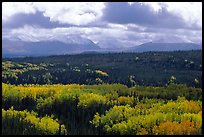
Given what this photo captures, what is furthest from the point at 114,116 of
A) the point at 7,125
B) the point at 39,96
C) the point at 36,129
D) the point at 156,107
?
the point at 39,96

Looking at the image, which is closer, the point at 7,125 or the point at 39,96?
the point at 7,125

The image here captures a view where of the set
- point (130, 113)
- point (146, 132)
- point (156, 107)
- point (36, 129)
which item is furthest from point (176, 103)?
point (36, 129)

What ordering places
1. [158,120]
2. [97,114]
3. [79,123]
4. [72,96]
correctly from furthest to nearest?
[72,96] < [97,114] < [79,123] < [158,120]

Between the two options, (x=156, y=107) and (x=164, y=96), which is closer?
(x=156, y=107)

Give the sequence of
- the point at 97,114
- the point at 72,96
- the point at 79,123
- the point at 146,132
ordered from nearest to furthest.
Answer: the point at 146,132 → the point at 79,123 → the point at 97,114 → the point at 72,96

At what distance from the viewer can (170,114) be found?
114938mm

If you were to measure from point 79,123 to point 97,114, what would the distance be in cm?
1050

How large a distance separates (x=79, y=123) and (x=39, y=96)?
124ft

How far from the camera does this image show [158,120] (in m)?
112

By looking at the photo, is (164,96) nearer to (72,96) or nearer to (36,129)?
(72,96)

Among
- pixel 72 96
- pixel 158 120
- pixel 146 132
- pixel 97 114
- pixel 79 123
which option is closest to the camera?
pixel 146 132

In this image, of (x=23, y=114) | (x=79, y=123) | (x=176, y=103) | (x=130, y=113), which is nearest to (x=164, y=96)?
(x=176, y=103)

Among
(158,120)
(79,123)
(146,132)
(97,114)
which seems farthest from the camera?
(97,114)

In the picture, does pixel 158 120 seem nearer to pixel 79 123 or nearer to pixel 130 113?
pixel 130 113
